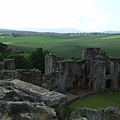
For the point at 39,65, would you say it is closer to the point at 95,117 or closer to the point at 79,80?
the point at 79,80

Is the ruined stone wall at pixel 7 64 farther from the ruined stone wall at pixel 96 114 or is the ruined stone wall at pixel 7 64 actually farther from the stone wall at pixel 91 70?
the ruined stone wall at pixel 96 114

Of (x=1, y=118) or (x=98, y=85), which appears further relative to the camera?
(x=98, y=85)

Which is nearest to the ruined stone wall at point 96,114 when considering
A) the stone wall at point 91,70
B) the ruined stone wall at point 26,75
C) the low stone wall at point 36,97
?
the low stone wall at point 36,97

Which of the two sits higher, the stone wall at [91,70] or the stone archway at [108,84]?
the stone wall at [91,70]

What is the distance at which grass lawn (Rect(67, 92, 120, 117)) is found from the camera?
120ft

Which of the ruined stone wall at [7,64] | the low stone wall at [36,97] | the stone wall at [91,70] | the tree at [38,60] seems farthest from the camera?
the tree at [38,60]

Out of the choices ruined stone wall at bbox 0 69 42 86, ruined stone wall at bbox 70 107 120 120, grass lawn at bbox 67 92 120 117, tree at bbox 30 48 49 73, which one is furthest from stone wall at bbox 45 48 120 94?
ruined stone wall at bbox 70 107 120 120

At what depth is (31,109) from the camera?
7535mm

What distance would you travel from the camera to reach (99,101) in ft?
129

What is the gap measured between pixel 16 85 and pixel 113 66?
41.2m

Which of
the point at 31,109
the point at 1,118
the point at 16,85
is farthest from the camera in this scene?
the point at 16,85

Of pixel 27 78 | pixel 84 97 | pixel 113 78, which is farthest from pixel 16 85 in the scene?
pixel 113 78

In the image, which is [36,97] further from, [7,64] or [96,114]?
[7,64]

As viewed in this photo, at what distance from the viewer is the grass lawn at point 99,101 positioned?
36438mm
